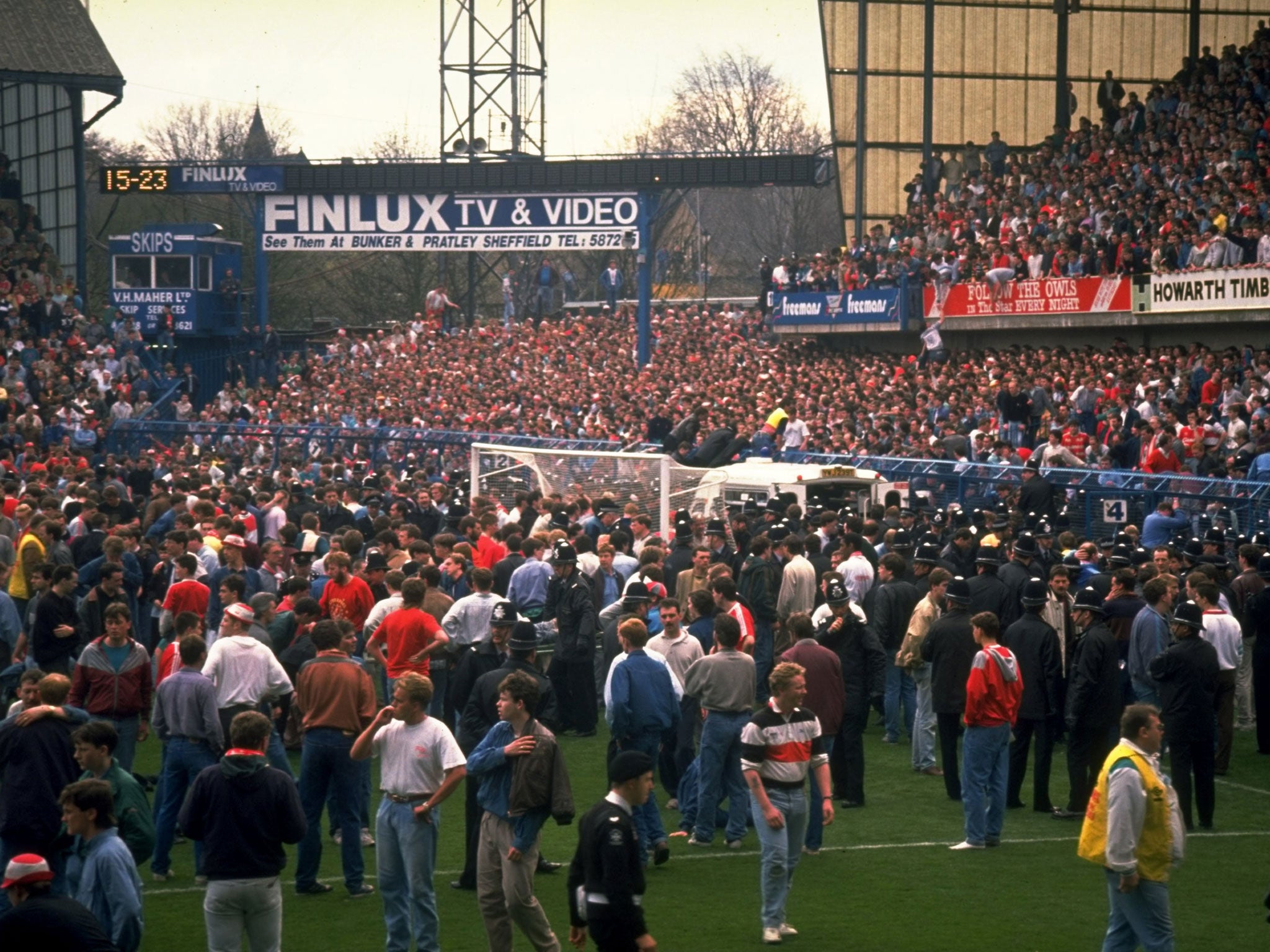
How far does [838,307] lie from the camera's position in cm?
3728

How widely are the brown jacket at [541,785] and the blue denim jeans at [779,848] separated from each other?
1.18 metres

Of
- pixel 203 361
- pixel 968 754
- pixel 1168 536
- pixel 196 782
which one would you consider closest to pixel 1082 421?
pixel 1168 536

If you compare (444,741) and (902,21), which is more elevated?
(902,21)

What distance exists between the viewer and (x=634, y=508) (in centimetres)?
1864

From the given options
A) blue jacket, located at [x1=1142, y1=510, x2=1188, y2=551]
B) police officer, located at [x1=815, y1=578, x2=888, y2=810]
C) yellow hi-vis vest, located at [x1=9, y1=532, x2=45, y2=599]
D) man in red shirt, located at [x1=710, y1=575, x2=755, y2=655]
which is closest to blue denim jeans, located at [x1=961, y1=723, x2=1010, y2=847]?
police officer, located at [x1=815, y1=578, x2=888, y2=810]

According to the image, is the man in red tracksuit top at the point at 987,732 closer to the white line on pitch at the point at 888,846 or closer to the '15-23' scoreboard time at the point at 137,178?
the white line on pitch at the point at 888,846

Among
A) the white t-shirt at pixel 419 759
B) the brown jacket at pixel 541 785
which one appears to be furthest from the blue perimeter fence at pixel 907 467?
the white t-shirt at pixel 419 759

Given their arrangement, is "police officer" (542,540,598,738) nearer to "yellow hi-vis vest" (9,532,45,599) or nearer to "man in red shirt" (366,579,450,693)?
"man in red shirt" (366,579,450,693)

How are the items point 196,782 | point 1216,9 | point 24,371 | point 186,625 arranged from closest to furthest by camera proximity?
point 196,782, point 186,625, point 24,371, point 1216,9

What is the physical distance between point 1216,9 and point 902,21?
7575mm

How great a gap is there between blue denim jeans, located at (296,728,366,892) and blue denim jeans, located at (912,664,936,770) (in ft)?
16.3

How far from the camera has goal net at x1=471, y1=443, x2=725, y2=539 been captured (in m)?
21.8

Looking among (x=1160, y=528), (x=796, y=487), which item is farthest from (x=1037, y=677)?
(x=796, y=487)

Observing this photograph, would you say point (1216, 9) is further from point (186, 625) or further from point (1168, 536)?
point (186, 625)
